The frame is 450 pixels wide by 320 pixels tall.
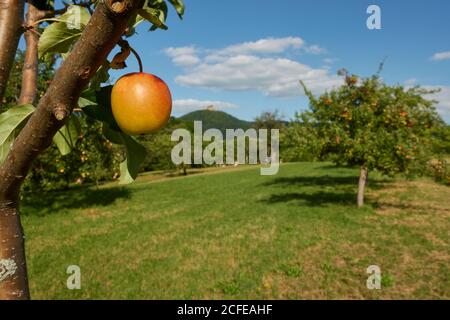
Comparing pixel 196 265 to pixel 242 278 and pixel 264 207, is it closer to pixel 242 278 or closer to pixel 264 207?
pixel 242 278

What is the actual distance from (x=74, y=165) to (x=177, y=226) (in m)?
5.93

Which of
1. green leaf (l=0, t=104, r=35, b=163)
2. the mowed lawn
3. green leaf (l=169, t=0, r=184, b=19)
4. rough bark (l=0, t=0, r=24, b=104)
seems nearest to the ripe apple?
green leaf (l=0, t=104, r=35, b=163)

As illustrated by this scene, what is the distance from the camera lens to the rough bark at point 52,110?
40 cm

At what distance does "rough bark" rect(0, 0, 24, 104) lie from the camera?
82 cm

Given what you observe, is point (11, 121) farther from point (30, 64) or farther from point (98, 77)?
point (30, 64)

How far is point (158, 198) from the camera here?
53.3 feet

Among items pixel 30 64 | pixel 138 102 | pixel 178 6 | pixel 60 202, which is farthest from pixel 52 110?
pixel 60 202

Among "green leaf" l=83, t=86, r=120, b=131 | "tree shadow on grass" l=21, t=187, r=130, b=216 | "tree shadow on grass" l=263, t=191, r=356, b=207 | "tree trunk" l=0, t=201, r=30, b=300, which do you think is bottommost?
"tree shadow on grass" l=21, t=187, r=130, b=216

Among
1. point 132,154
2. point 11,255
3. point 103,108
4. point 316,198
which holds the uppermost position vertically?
point 103,108

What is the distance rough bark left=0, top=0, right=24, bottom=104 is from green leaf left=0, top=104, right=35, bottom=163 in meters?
0.09

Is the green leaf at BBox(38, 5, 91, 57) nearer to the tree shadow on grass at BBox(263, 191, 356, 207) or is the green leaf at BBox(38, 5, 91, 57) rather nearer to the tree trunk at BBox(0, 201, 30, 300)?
the tree trunk at BBox(0, 201, 30, 300)

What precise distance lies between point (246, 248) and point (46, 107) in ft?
24.7

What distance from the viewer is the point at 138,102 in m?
0.62
